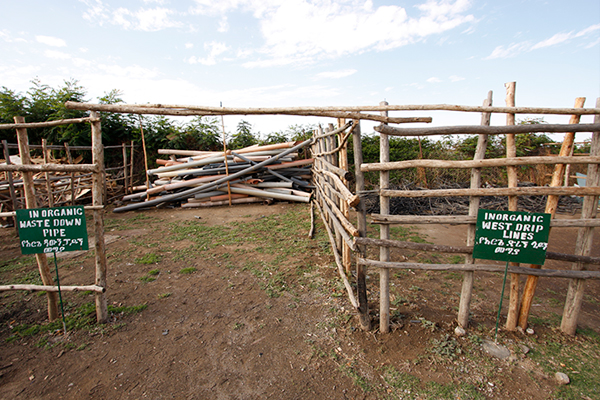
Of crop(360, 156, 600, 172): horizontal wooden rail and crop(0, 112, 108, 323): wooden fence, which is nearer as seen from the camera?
crop(360, 156, 600, 172): horizontal wooden rail

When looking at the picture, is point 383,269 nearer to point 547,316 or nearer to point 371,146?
point 547,316

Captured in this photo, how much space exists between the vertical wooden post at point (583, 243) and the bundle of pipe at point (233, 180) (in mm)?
6942

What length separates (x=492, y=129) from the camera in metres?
2.67

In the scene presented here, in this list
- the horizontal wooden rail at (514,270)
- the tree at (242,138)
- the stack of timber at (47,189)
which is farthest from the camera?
the tree at (242,138)

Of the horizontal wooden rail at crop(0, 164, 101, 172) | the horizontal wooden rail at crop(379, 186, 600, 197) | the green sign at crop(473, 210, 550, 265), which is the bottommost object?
the green sign at crop(473, 210, 550, 265)

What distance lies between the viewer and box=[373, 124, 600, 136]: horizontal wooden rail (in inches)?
103

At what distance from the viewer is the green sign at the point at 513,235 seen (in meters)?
2.58

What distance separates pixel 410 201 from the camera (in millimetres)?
9031

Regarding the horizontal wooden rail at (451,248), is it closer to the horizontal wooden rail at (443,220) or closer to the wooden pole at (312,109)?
the horizontal wooden rail at (443,220)

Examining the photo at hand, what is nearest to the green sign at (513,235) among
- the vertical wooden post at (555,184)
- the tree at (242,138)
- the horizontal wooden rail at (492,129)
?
the vertical wooden post at (555,184)

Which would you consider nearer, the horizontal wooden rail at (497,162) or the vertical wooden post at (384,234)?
the horizontal wooden rail at (497,162)

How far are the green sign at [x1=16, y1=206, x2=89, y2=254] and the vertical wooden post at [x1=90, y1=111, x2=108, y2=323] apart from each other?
0.17 meters

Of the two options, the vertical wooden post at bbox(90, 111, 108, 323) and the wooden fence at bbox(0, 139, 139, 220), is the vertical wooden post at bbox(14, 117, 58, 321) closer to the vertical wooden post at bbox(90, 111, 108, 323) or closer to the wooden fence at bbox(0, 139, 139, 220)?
the vertical wooden post at bbox(90, 111, 108, 323)

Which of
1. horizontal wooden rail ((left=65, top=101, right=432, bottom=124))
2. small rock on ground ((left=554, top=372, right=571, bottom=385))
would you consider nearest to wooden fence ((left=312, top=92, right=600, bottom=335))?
horizontal wooden rail ((left=65, top=101, right=432, bottom=124))
